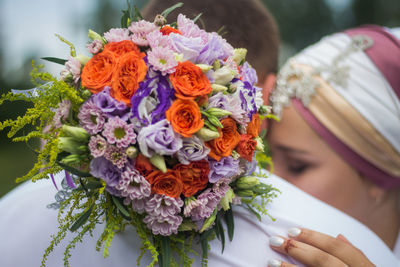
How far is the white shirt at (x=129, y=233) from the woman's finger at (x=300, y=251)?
36mm

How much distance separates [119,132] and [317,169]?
83.7 inches

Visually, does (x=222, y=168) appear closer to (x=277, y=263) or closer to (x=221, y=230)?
(x=221, y=230)

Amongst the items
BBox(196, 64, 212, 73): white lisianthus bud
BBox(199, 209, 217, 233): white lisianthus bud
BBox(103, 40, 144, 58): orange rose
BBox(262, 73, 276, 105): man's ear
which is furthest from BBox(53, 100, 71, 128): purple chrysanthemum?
BBox(262, 73, 276, 105): man's ear

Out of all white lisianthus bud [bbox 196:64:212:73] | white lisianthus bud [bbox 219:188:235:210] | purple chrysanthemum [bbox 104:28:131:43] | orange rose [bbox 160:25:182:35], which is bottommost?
white lisianthus bud [bbox 219:188:235:210]

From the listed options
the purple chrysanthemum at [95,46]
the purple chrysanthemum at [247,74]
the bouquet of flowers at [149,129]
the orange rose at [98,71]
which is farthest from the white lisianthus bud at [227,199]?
the purple chrysanthemum at [95,46]

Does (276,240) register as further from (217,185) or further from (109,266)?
(109,266)

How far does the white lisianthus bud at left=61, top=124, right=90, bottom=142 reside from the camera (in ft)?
3.88

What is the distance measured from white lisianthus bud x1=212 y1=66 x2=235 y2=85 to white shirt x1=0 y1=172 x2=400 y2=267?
0.59 m

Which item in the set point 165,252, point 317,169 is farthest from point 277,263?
point 317,169

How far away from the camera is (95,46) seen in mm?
1321

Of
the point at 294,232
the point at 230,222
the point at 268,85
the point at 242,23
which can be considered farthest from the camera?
the point at 268,85

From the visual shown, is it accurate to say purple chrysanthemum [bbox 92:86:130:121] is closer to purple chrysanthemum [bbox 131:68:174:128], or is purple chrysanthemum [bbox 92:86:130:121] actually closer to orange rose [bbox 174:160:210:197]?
purple chrysanthemum [bbox 131:68:174:128]

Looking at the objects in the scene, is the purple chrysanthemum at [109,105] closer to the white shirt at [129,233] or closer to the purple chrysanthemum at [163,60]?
the purple chrysanthemum at [163,60]

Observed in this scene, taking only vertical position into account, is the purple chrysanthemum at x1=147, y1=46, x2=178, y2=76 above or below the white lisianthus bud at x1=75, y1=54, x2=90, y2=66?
above
